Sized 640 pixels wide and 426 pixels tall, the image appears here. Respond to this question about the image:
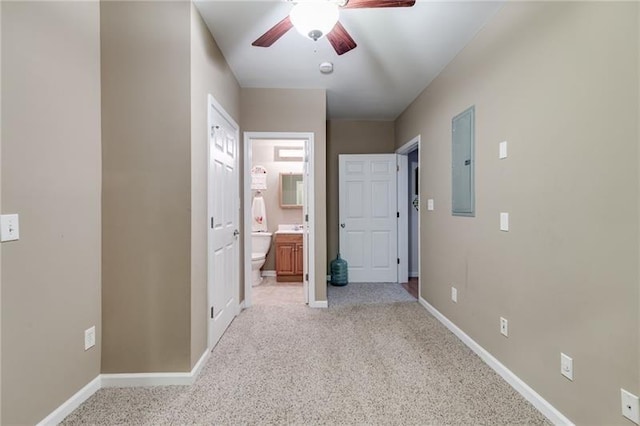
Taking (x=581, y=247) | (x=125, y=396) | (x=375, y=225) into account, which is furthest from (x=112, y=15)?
(x=375, y=225)

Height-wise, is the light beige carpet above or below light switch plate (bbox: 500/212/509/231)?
below

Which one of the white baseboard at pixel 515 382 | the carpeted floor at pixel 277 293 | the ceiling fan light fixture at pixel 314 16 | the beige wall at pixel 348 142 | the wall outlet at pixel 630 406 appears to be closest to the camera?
the wall outlet at pixel 630 406

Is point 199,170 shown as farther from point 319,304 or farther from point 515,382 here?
point 515,382

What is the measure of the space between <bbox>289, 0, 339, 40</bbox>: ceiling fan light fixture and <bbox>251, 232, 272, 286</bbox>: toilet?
10.8ft

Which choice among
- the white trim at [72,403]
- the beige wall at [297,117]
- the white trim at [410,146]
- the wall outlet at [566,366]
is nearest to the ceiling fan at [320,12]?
the beige wall at [297,117]

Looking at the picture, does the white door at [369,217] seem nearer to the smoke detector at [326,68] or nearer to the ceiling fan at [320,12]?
the smoke detector at [326,68]

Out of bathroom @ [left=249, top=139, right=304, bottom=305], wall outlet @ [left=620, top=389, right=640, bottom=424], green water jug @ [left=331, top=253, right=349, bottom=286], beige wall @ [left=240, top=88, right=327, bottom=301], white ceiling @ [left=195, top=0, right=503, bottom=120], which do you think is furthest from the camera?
bathroom @ [left=249, top=139, right=304, bottom=305]

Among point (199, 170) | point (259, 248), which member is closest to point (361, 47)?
point (199, 170)

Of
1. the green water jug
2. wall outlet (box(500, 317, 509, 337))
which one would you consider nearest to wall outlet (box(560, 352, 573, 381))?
wall outlet (box(500, 317, 509, 337))

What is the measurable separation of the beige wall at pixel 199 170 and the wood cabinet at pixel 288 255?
226cm

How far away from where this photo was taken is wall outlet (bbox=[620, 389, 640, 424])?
1185mm

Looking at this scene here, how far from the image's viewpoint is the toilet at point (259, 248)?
14.2 ft

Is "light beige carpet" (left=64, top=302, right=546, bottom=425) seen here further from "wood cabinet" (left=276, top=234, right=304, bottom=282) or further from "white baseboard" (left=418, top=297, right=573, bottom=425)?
"wood cabinet" (left=276, top=234, right=304, bottom=282)

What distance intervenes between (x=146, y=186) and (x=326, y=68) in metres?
1.93
